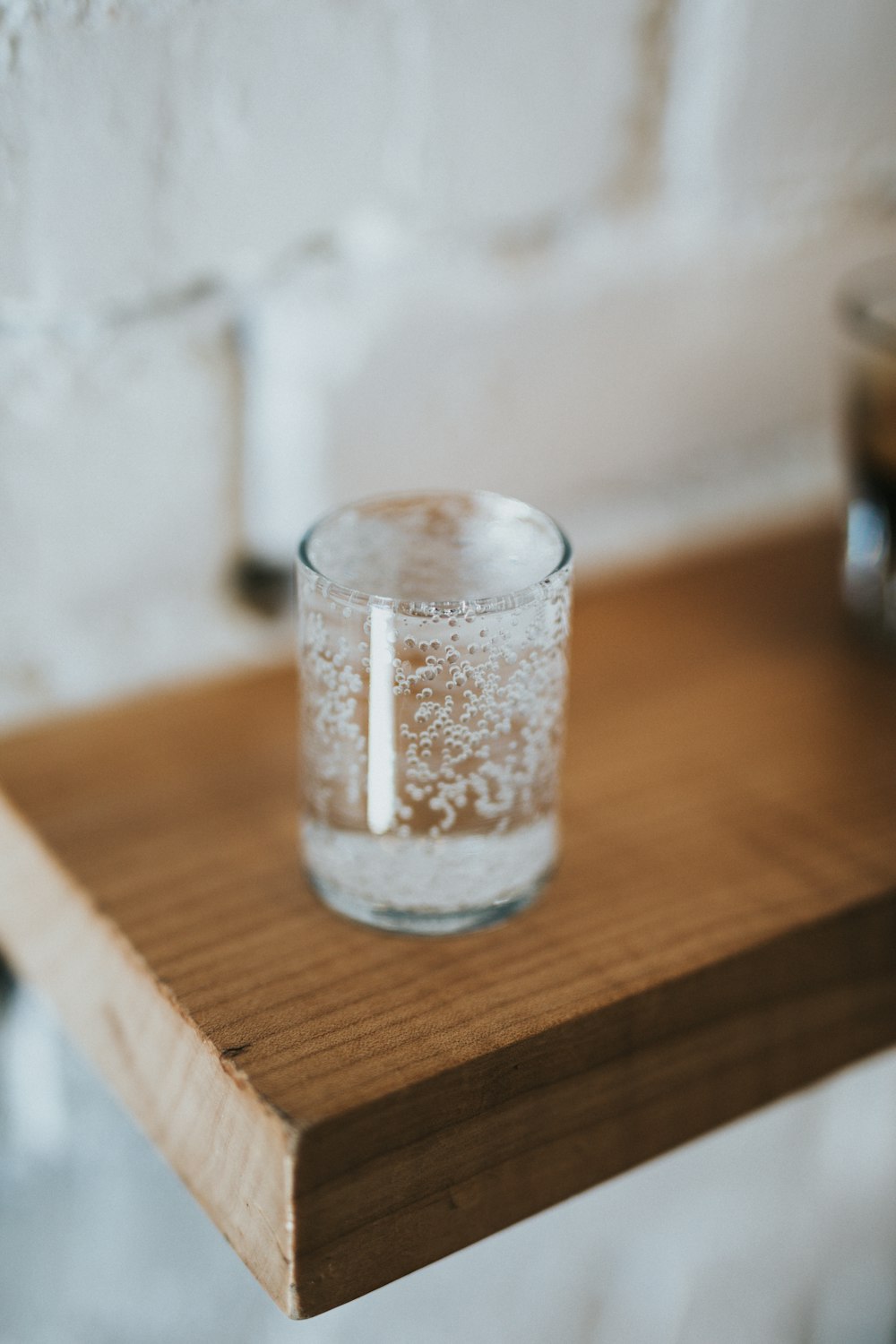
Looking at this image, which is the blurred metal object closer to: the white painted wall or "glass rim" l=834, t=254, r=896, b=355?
the white painted wall

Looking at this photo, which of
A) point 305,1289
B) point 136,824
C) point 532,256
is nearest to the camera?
point 305,1289

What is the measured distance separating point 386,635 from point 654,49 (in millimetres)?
302

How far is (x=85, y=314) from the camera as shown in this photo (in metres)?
0.45

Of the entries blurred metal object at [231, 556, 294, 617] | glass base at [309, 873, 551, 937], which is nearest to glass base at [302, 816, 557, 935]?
glass base at [309, 873, 551, 937]

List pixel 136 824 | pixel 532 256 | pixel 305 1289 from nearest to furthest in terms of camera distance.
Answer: pixel 305 1289 → pixel 136 824 → pixel 532 256

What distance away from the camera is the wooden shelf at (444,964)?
33 cm

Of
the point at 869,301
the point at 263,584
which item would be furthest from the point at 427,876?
the point at 869,301

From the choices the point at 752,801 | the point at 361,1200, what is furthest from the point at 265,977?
the point at 752,801

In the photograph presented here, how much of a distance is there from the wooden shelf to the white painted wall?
81 mm

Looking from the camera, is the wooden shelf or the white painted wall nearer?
the wooden shelf

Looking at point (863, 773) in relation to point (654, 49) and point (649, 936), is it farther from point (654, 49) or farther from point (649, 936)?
point (654, 49)

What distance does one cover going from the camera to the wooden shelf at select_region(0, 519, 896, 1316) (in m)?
0.33

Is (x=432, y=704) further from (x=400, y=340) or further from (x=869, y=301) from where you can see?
(x=869, y=301)

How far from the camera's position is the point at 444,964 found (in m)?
0.38
